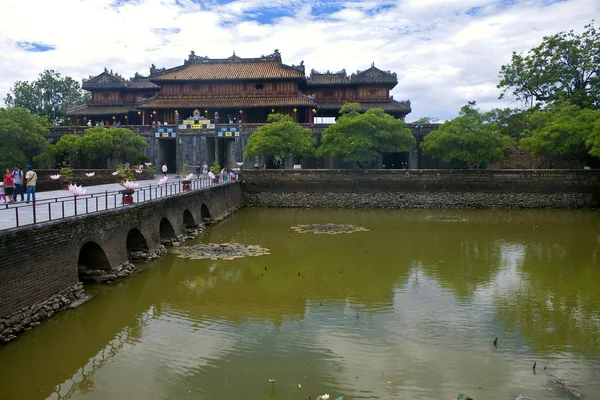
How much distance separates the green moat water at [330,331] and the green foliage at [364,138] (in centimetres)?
2017

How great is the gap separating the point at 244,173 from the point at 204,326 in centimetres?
3139

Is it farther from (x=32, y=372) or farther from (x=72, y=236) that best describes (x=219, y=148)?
(x=32, y=372)

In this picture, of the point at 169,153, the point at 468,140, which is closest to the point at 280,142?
A: the point at 468,140

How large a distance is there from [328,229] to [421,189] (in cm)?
1524

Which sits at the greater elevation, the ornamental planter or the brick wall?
the ornamental planter

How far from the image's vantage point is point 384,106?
57.3 meters

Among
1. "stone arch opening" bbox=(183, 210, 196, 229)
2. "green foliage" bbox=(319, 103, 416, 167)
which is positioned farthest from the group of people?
"green foliage" bbox=(319, 103, 416, 167)

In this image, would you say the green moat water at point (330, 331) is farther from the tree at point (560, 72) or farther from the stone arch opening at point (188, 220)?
the tree at point (560, 72)

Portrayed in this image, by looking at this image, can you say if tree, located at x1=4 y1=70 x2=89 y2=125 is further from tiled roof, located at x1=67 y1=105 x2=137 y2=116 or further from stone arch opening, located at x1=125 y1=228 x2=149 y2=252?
stone arch opening, located at x1=125 y1=228 x2=149 y2=252

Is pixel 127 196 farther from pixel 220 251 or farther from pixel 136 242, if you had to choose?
pixel 220 251

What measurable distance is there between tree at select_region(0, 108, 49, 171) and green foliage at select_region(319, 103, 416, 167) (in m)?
25.5

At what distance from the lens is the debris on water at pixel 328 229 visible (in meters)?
29.9

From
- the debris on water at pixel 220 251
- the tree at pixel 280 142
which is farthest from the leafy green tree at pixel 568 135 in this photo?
the debris on water at pixel 220 251

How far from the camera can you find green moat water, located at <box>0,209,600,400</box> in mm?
10344
